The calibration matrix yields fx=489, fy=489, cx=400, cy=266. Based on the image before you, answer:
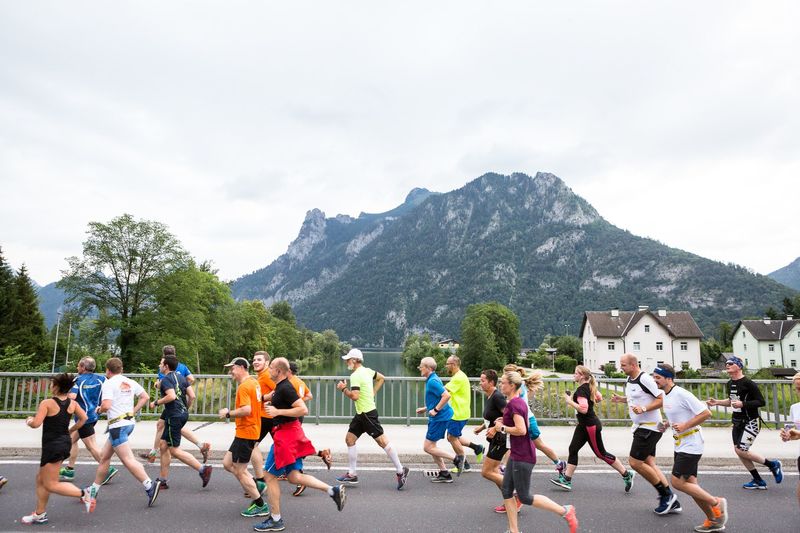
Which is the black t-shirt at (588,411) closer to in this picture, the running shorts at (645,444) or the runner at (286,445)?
the running shorts at (645,444)

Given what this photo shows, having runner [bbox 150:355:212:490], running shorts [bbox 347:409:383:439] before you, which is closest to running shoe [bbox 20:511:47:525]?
runner [bbox 150:355:212:490]

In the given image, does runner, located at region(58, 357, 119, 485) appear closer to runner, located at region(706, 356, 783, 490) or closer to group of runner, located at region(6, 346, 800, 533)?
group of runner, located at region(6, 346, 800, 533)

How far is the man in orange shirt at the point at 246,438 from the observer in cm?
557

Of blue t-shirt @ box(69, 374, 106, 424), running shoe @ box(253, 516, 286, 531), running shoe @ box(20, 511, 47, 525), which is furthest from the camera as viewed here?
blue t-shirt @ box(69, 374, 106, 424)

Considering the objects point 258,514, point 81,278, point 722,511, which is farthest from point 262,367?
point 81,278

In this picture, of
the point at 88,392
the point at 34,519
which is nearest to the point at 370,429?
the point at 34,519

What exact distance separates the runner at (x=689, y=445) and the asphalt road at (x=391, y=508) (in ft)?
1.03

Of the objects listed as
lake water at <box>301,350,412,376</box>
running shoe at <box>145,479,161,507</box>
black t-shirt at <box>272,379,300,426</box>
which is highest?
black t-shirt at <box>272,379,300,426</box>

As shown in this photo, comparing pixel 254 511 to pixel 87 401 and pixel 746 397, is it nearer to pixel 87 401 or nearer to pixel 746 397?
pixel 87 401

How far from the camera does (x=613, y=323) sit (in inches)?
2606

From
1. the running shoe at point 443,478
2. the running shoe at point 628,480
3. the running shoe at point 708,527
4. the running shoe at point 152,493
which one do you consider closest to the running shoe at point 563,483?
the running shoe at point 628,480

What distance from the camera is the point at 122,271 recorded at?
113 ft

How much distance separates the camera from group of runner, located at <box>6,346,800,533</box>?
16.9ft

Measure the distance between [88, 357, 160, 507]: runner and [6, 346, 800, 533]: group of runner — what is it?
1 cm
